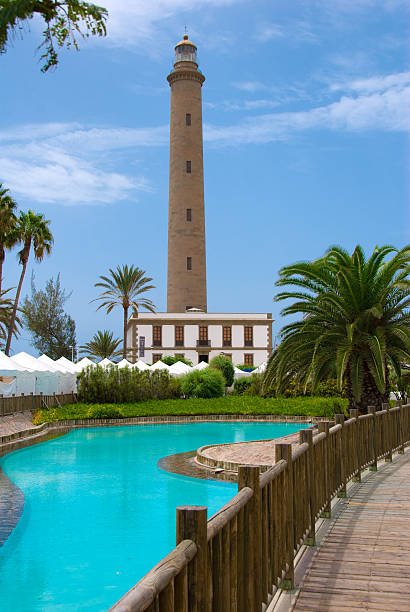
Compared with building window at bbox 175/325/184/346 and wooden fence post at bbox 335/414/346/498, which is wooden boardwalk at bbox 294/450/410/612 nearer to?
wooden fence post at bbox 335/414/346/498

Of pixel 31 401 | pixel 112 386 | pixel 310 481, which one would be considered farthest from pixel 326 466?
pixel 112 386

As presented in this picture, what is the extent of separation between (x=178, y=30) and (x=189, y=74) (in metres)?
9.22

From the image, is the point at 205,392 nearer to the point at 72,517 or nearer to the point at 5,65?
the point at 72,517

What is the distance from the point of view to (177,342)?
181 ft

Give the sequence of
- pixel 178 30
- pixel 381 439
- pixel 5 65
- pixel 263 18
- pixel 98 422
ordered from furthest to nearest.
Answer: pixel 178 30 → pixel 98 422 → pixel 263 18 → pixel 381 439 → pixel 5 65

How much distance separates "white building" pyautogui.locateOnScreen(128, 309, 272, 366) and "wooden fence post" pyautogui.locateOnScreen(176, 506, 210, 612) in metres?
51.6

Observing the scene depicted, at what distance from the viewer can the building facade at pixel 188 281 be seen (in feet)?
170

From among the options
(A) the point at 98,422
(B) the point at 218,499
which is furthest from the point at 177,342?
(B) the point at 218,499

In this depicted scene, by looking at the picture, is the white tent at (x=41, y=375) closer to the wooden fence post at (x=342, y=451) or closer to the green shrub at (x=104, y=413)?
the green shrub at (x=104, y=413)

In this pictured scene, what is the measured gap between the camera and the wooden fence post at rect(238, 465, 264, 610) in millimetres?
3264

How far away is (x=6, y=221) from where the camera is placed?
31.7m

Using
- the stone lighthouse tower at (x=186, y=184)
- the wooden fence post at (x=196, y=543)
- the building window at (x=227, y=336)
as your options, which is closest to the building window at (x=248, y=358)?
the building window at (x=227, y=336)

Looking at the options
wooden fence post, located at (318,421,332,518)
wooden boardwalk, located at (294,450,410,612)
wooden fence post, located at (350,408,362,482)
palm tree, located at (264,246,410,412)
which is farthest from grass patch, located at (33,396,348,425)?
wooden fence post, located at (318,421,332,518)

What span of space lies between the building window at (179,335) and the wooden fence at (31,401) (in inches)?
949
